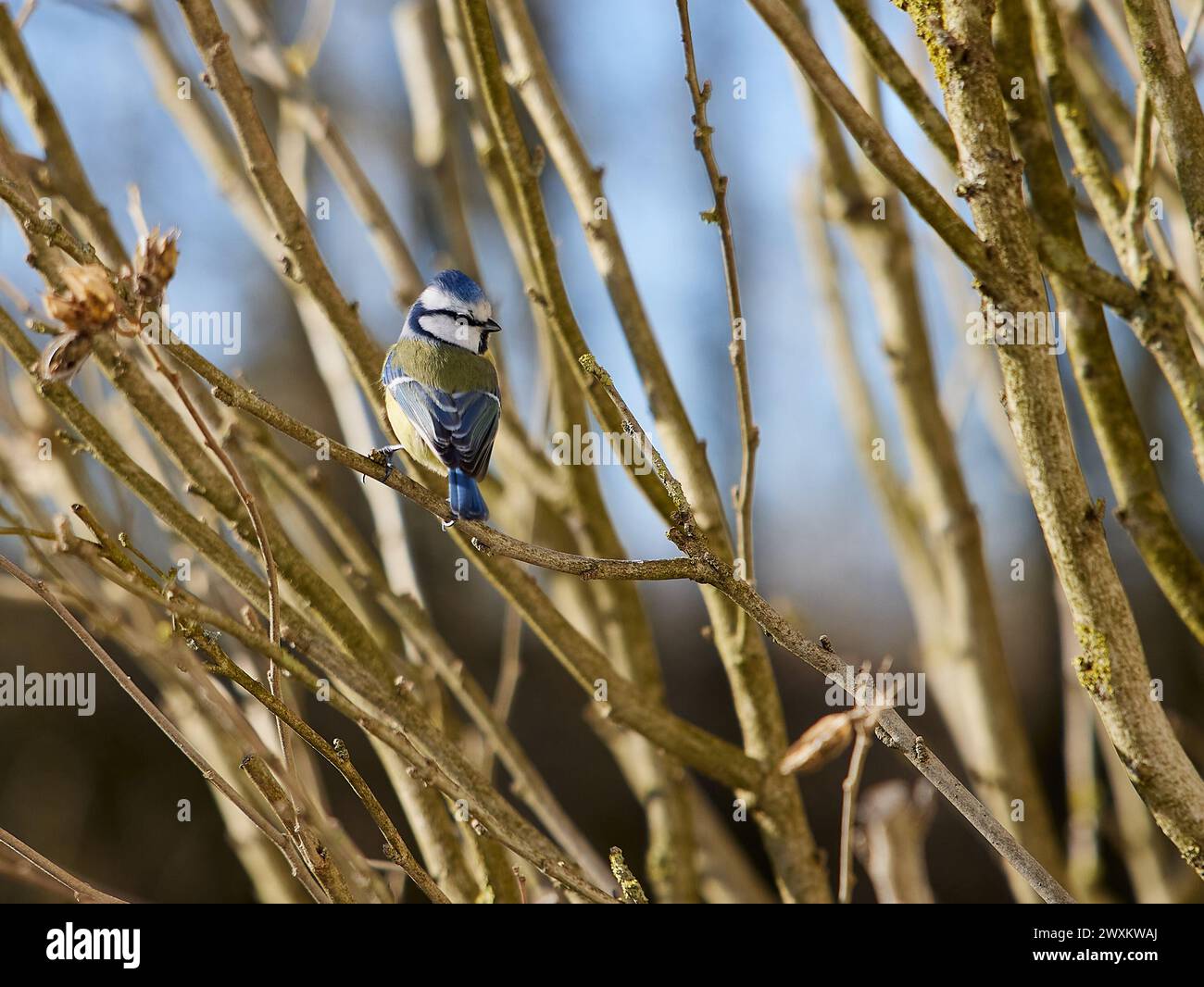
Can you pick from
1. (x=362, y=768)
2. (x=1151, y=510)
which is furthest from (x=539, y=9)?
(x=1151, y=510)

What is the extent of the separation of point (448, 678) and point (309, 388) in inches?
220

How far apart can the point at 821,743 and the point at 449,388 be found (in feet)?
3.16

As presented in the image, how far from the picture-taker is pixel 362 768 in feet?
19.6

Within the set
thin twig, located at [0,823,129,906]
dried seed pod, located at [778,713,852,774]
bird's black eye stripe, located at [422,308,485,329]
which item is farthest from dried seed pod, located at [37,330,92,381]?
dried seed pod, located at [778,713,852,774]

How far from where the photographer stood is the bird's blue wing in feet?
6.31

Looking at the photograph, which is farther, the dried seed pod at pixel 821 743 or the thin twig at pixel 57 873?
the dried seed pod at pixel 821 743

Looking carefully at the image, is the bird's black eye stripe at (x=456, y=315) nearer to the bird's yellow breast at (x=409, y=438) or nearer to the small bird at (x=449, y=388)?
the small bird at (x=449, y=388)

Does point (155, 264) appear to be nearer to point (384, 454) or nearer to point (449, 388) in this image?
point (384, 454)

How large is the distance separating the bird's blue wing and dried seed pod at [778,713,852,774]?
78cm

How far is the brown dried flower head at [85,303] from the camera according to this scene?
113 centimetres

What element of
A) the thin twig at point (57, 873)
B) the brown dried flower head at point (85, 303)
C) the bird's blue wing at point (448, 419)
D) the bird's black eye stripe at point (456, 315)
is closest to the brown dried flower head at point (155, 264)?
the brown dried flower head at point (85, 303)

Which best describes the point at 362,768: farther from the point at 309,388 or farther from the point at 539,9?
the point at 539,9

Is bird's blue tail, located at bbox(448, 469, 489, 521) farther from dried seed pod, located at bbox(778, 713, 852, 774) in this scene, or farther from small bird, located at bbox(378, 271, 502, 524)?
dried seed pod, located at bbox(778, 713, 852, 774)

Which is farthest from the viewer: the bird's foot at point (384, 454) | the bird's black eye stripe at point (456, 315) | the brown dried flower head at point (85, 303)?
the bird's black eye stripe at point (456, 315)
